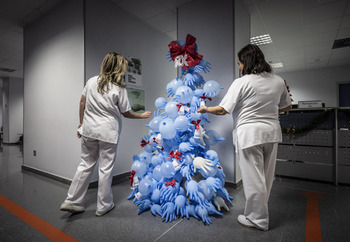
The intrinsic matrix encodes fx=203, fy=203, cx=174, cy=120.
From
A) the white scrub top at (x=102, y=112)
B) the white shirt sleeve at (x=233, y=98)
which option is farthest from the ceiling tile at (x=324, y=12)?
the white scrub top at (x=102, y=112)

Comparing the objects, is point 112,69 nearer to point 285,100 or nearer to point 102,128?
point 102,128

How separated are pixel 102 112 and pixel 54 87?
6.38 feet

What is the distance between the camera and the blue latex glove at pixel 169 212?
1791 mm

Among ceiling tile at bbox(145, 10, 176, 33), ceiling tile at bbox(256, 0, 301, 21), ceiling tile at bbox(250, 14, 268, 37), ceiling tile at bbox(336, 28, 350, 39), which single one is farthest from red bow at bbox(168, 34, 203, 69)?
ceiling tile at bbox(336, 28, 350, 39)

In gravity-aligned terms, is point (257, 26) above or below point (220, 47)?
above

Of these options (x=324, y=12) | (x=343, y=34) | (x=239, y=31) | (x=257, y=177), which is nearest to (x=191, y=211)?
(x=257, y=177)

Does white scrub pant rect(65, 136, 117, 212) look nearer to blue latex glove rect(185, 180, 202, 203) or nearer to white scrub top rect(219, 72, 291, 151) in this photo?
blue latex glove rect(185, 180, 202, 203)

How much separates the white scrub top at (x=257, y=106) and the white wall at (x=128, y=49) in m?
2.10

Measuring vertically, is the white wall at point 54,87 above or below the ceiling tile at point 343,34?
below

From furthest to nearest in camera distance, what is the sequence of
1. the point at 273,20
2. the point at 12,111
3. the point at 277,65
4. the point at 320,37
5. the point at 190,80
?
the point at 12,111, the point at 277,65, the point at 320,37, the point at 273,20, the point at 190,80

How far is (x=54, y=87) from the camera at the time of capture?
3236mm

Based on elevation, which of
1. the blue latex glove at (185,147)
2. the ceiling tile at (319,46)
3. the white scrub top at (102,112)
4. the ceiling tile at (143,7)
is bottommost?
the blue latex glove at (185,147)

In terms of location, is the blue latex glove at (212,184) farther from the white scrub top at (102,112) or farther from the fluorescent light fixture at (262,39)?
the fluorescent light fixture at (262,39)

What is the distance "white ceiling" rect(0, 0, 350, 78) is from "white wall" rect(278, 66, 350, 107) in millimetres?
1686
